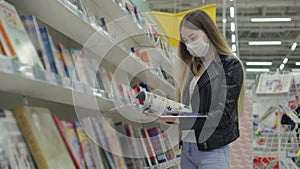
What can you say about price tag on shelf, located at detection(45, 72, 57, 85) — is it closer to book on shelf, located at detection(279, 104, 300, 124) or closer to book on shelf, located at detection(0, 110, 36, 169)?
book on shelf, located at detection(0, 110, 36, 169)

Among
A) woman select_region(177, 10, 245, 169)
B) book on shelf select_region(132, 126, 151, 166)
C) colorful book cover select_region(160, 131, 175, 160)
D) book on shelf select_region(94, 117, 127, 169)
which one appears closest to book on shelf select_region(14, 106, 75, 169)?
book on shelf select_region(94, 117, 127, 169)

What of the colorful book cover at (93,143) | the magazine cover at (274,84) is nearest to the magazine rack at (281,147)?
the magazine cover at (274,84)

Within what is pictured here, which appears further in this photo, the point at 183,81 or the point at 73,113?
the point at 183,81

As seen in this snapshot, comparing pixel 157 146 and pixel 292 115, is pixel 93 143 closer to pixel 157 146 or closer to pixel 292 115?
pixel 157 146

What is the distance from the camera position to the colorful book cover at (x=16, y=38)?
0.95 meters

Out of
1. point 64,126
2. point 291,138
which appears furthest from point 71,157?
point 291,138

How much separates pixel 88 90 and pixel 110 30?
39.2 inches

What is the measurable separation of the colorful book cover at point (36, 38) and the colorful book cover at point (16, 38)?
48mm

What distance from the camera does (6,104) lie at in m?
1.30

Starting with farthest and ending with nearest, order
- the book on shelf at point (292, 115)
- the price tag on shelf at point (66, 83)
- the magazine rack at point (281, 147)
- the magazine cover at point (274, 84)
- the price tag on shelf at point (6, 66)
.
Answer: the magazine cover at point (274, 84)
the book on shelf at point (292, 115)
the magazine rack at point (281, 147)
the price tag on shelf at point (66, 83)
the price tag on shelf at point (6, 66)

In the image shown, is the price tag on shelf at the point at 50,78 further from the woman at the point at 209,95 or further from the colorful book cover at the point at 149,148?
the colorful book cover at the point at 149,148

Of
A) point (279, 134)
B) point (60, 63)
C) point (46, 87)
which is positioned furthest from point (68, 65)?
point (279, 134)

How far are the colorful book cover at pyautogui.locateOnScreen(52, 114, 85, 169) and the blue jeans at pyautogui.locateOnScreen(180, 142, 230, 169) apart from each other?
2.37 feet

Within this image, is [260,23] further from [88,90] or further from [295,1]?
[88,90]
